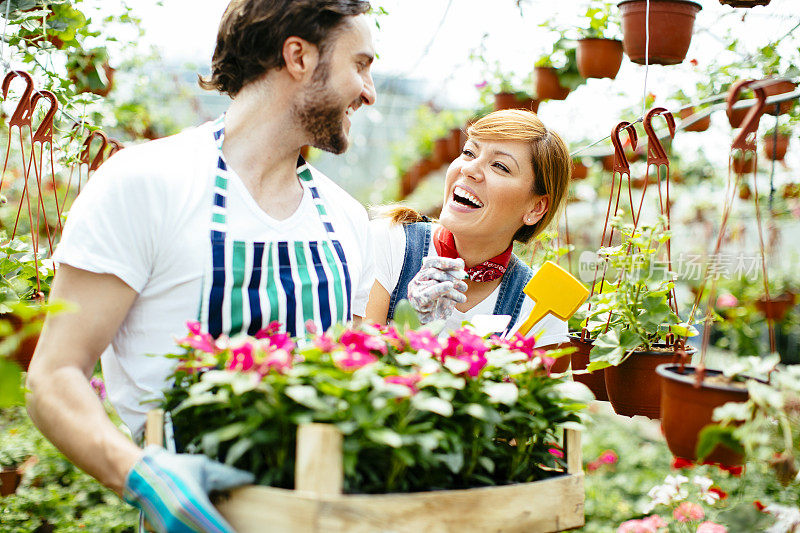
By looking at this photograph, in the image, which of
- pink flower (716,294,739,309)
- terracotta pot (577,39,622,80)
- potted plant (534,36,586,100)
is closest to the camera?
terracotta pot (577,39,622,80)

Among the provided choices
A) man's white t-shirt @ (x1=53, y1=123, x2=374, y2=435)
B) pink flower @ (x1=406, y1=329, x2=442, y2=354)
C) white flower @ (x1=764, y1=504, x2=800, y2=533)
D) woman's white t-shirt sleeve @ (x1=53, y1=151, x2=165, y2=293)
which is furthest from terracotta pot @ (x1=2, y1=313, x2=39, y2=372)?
white flower @ (x1=764, y1=504, x2=800, y2=533)

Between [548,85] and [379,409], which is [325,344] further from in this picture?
[548,85]

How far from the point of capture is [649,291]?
1.66 metres

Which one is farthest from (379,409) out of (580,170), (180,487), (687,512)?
(580,170)

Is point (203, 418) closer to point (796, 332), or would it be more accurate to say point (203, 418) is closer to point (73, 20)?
point (73, 20)

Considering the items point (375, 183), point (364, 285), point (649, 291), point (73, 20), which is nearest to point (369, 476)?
point (364, 285)

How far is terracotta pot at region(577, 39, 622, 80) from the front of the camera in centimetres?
273

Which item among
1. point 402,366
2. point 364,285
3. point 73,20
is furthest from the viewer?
point 73,20

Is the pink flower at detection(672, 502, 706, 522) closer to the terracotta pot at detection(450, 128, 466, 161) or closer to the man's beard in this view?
the man's beard

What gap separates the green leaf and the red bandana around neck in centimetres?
96

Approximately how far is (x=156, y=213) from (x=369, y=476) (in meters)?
0.52

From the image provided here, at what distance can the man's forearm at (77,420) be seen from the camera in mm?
1050

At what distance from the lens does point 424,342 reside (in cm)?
108

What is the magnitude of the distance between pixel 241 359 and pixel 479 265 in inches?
43.8
